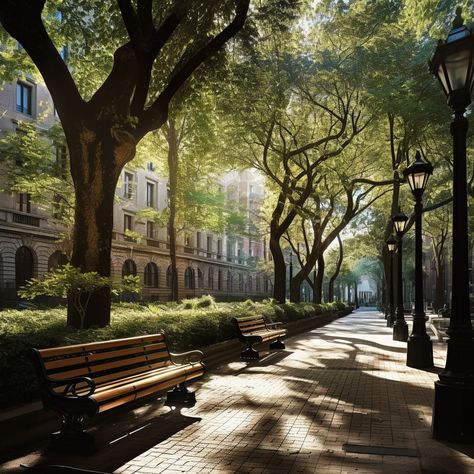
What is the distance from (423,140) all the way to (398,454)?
2337 centimetres

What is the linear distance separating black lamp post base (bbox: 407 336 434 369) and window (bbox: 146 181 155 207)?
40771 millimetres

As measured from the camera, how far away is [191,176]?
29.5 m

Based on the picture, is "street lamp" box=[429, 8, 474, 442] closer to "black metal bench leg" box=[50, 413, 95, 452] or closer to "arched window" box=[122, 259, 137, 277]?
"black metal bench leg" box=[50, 413, 95, 452]

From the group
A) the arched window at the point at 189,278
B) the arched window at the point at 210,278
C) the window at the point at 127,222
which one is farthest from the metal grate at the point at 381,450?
the arched window at the point at 210,278

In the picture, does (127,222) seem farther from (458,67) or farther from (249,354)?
(458,67)

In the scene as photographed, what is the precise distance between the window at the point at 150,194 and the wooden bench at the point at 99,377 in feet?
142

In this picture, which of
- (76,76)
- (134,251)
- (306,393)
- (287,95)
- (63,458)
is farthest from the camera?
(134,251)

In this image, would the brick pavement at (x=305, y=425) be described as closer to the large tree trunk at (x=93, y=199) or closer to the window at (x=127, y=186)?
the large tree trunk at (x=93, y=199)

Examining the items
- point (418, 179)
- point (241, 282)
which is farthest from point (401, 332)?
point (241, 282)

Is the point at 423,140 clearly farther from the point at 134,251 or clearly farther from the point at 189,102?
the point at 134,251

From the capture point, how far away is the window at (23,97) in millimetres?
33625

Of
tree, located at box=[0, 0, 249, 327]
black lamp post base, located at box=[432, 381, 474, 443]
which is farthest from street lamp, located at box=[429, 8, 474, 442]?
tree, located at box=[0, 0, 249, 327]

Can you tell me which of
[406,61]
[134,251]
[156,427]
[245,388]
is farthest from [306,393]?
[134,251]

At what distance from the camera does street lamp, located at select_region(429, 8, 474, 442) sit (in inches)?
216
